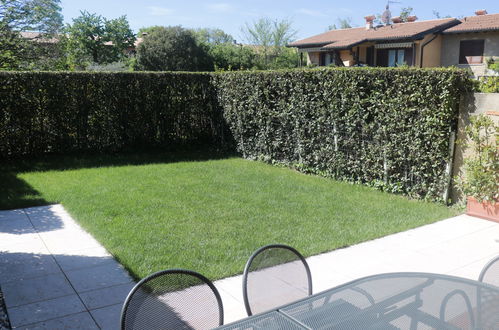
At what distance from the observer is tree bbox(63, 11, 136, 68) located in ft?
149

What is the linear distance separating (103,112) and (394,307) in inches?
407

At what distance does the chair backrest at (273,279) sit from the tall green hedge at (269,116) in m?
4.89

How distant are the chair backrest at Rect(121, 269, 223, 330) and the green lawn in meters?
2.09

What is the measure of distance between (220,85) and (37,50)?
17.2 m

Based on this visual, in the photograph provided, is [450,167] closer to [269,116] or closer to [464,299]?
[269,116]

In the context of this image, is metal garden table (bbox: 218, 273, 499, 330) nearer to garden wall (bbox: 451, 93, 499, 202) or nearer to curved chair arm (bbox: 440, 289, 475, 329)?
curved chair arm (bbox: 440, 289, 475, 329)

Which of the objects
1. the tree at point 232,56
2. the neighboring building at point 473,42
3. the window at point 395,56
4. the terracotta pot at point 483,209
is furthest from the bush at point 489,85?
the tree at point 232,56

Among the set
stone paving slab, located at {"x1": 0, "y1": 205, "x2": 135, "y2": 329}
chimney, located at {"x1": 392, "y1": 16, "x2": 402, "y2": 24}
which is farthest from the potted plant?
chimney, located at {"x1": 392, "y1": 16, "x2": 402, "y2": 24}

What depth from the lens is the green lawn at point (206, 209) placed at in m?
5.20

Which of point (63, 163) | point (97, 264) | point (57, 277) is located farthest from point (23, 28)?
point (57, 277)

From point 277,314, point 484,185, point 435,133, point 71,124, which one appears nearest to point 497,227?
point 484,185

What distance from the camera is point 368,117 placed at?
801 cm

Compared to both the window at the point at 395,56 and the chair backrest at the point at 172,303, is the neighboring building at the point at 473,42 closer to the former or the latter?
the window at the point at 395,56

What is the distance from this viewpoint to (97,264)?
4758 mm
